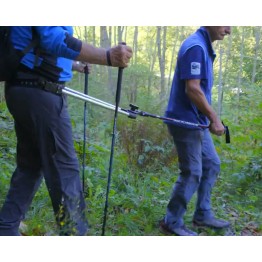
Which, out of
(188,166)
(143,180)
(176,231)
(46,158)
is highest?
(46,158)

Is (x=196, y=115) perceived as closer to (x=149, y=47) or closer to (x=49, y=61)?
(x=49, y=61)

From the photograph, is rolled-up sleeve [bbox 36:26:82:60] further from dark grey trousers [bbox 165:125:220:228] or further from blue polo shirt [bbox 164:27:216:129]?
dark grey trousers [bbox 165:125:220:228]

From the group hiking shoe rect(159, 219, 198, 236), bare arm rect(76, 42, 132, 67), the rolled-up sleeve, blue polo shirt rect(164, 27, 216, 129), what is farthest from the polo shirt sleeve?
hiking shoe rect(159, 219, 198, 236)

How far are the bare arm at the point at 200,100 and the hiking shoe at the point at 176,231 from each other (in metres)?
0.93

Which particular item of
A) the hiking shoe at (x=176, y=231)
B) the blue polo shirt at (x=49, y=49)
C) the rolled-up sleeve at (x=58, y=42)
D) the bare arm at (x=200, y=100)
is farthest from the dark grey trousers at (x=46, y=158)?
the bare arm at (x=200, y=100)

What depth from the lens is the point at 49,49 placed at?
247 cm

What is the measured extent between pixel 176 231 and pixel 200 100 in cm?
119

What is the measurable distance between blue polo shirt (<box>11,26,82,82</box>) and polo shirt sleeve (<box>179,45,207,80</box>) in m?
1.06

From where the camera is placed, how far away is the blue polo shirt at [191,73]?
338cm

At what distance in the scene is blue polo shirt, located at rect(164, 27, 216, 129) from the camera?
3.38m

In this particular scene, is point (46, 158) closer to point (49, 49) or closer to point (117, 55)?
point (49, 49)

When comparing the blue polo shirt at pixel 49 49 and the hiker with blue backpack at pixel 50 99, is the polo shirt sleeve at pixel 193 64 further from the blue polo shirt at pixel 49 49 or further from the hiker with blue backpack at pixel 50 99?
the blue polo shirt at pixel 49 49

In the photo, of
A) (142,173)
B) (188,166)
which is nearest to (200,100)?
(188,166)
